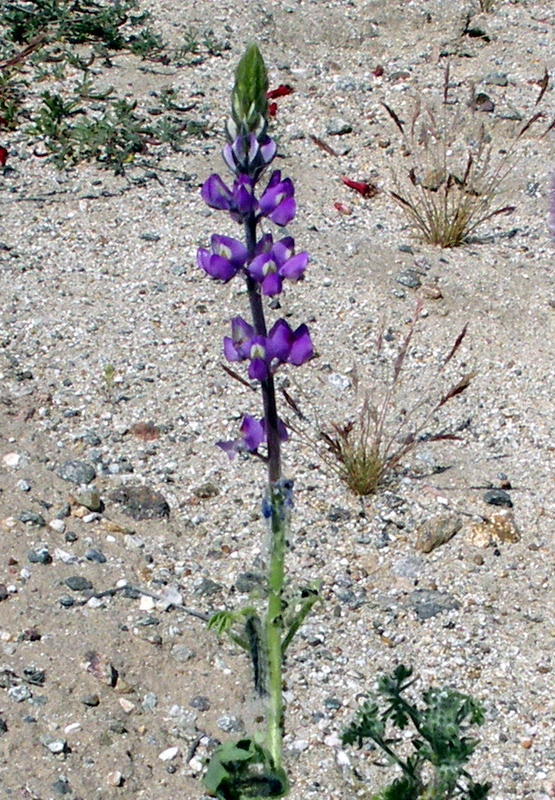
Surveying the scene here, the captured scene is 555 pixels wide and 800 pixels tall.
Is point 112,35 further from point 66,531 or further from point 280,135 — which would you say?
point 66,531

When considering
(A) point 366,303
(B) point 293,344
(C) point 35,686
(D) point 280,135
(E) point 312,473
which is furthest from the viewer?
(D) point 280,135

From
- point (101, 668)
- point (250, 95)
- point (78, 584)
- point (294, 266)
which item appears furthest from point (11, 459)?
point (250, 95)

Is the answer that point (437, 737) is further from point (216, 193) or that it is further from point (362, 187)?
point (362, 187)

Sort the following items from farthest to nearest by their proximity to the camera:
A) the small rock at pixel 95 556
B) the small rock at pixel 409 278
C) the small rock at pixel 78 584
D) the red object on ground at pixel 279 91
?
the red object on ground at pixel 279 91 < the small rock at pixel 409 278 < the small rock at pixel 95 556 < the small rock at pixel 78 584

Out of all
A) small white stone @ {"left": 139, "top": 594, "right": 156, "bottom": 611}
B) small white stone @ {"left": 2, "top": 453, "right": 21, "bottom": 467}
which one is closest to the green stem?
small white stone @ {"left": 139, "top": 594, "right": 156, "bottom": 611}

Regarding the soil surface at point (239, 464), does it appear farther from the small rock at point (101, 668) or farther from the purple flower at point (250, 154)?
the purple flower at point (250, 154)

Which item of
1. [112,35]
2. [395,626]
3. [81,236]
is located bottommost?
[395,626]

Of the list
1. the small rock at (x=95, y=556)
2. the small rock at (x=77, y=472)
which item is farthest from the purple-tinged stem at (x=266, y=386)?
the small rock at (x=77, y=472)

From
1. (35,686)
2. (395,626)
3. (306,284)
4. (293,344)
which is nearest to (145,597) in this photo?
(35,686)
